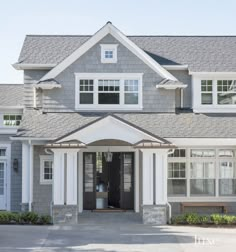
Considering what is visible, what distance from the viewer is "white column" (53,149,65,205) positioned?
18984 millimetres

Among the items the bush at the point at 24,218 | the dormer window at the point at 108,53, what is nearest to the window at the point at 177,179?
the dormer window at the point at 108,53

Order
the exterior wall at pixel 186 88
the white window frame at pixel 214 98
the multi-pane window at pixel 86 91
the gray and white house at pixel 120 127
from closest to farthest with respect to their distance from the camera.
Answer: the gray and white house at pixel 120 127, the multi-pane window at pixel 86 91, the white window frame at pixel 214 98, the exterior wall at pixel 186 88

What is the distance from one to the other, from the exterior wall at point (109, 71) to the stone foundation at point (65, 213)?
4932 mm

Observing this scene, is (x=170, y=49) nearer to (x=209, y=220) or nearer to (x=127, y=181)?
(x=127, y=181)

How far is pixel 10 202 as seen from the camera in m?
22.8

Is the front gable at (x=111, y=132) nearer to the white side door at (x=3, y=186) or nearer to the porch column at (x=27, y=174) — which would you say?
the porch column at (x=27, y=174)

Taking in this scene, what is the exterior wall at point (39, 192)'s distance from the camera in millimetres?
20609

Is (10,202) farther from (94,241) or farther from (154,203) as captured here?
(94,241)

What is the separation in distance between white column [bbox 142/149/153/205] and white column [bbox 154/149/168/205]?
185 mm

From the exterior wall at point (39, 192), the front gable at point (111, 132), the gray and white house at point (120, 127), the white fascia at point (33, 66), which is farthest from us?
the white fascia at point (33, 66)

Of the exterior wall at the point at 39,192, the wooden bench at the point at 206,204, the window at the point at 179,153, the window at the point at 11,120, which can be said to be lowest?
the wooden bench at the point at 206,204

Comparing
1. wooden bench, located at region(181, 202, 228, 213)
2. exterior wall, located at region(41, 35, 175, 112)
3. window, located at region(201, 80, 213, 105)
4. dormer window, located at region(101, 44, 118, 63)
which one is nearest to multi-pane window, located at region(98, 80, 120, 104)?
exterior wall, located at region(41, 35, 175, 112)

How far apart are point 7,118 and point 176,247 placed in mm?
11764

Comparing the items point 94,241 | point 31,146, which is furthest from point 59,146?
point 94,241
